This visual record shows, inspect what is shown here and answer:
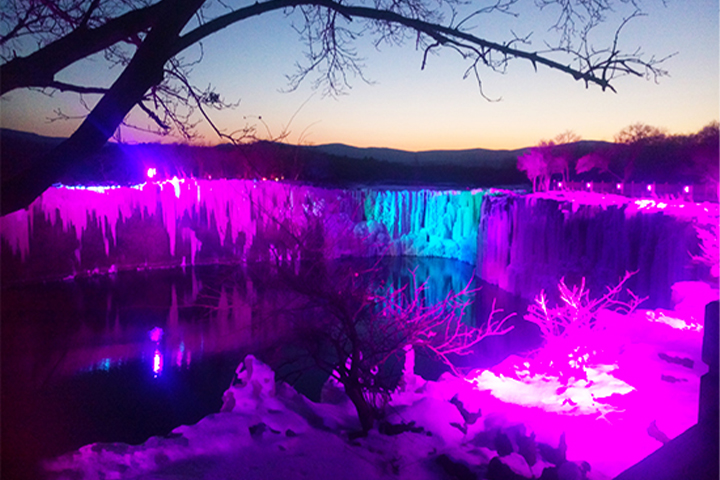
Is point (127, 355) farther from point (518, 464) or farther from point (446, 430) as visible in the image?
point (518, 464)

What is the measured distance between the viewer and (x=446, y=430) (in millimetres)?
4973

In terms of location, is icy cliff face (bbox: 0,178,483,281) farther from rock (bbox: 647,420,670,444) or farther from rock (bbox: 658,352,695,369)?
rock (bbox: 647,420,670,444)

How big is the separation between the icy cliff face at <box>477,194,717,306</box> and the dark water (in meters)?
1.38

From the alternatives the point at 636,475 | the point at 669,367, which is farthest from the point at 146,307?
the point at 636,475

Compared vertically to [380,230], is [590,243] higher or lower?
higher

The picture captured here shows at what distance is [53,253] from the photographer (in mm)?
18250

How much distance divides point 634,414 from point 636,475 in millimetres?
3673

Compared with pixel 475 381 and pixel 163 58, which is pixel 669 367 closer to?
pixel 475 381

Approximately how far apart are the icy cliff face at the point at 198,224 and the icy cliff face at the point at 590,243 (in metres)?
5.11

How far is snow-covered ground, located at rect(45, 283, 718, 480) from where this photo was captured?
4.00 metres

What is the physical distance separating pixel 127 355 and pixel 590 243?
442 inches

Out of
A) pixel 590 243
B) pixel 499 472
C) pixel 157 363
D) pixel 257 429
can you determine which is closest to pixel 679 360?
pixel 499 472

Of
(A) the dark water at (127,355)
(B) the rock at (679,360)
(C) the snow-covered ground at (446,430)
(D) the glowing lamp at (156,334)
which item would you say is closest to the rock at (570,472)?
(C) the snow-covered ground at (446,430)

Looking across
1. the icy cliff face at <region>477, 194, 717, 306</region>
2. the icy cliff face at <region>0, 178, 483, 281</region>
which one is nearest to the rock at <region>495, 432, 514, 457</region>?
the icy cliff face at <region>477, 194, 717, 306</region>
